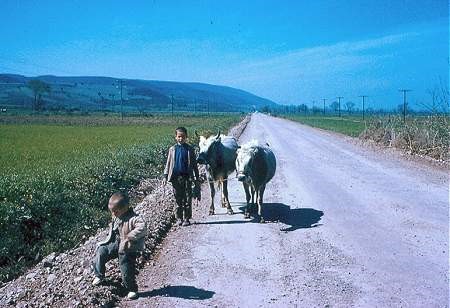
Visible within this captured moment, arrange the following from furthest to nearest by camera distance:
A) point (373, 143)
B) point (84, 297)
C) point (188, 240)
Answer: point (373, 143), point (188, 240), point (84, 297)

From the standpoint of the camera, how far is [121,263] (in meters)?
6.82

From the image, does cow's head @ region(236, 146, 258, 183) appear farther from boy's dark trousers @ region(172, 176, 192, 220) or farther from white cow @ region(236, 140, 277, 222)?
boy's dark trousers @ region(172, 176, 192, 220)

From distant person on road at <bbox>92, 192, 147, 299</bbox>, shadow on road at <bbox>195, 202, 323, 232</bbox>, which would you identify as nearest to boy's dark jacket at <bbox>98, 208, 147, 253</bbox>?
distant person on road at <bbox>92, 192, 147, 299</bbox>

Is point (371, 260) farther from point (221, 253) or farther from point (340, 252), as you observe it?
point (221, 253)

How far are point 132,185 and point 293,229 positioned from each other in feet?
23.7

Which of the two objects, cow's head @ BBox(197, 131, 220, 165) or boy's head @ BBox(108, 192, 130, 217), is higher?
cow's head @ BBox(197, 131, 220, 165)

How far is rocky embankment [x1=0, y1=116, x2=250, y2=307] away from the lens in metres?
6.50

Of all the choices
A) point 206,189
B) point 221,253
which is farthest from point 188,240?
point 206,189

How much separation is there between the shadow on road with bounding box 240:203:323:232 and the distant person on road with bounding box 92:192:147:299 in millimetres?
4383

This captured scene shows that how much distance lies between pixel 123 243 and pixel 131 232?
0.23 m

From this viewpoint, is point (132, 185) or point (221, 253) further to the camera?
point (132, 185)

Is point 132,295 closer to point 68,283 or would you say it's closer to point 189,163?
point 68,283

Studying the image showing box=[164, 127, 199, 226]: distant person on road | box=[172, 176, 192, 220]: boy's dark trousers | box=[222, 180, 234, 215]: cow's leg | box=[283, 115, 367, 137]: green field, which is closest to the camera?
box=[164, 127, 199, 226]: distant person on road

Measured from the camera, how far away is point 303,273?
7715 mm
